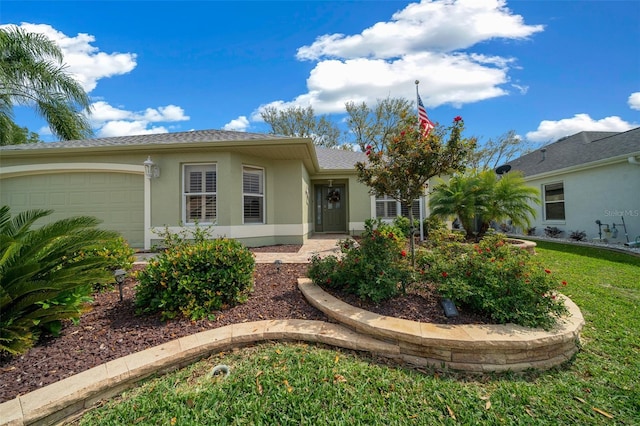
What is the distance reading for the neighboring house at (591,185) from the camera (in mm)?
8250

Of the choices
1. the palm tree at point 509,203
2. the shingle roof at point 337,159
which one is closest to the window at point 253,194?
the shingle roof at point 337,159

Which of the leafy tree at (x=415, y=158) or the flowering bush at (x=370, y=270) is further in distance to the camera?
the leafy tree at (x=415, y=158)

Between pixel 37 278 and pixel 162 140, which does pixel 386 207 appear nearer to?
pixel 162 140

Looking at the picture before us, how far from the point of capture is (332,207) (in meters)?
11.4

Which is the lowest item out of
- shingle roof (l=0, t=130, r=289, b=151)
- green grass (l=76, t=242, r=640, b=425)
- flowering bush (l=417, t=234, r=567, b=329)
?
green grass (l=76, t=242, r=640, b=425)

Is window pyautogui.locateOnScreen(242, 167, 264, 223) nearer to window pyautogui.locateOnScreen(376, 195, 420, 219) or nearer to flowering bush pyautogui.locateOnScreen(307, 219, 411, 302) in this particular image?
flowering bush pyautogui.locateOnScreen(307, 219, 411, 302)

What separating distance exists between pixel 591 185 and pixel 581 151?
8.50ft

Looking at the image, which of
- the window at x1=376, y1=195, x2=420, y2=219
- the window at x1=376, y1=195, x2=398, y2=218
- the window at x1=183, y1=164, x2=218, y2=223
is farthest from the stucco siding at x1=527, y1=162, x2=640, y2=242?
the window at x1=183, y1=164, x2=218, y2=223

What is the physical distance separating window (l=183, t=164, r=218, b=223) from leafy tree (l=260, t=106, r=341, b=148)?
Answer: 14855 millimetres

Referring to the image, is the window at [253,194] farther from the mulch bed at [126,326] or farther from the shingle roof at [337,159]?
the mulch bed at [126,326]

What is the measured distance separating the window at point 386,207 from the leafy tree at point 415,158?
634cm

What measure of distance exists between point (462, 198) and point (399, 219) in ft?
6.46

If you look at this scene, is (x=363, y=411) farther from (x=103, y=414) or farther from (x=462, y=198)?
(x=462, y=198)

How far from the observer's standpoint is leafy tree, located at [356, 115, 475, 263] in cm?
384
